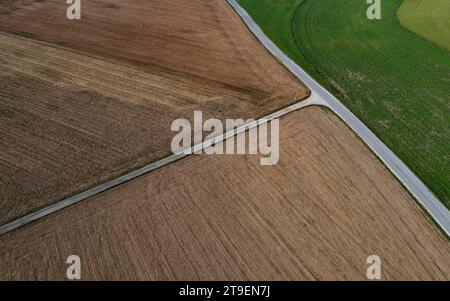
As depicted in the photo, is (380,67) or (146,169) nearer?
(146,169)

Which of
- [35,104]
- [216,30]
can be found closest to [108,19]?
[216,30]
